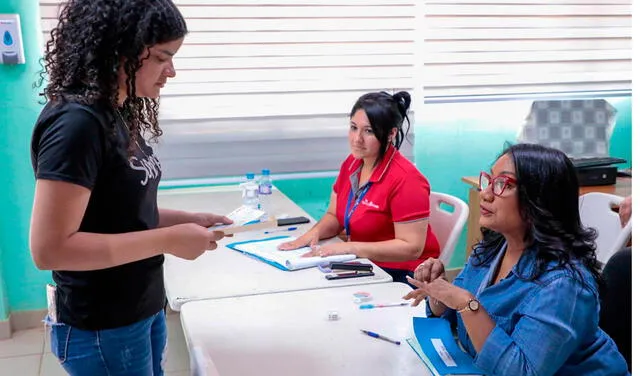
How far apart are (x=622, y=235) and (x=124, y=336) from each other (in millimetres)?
1846

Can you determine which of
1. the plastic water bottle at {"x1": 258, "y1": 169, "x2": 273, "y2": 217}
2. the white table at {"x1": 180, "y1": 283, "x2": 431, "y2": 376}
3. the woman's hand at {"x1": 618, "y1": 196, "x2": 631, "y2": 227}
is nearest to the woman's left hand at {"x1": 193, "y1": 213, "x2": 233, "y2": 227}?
the white table at {"x1": 180, "y1": 283, "x2": 431, "y2": 376}

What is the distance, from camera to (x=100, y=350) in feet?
4.16

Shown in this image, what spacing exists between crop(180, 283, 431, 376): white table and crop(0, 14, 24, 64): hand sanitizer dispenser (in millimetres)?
1915

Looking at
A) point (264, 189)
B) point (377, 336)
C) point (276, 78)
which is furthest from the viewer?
point (276, 78)

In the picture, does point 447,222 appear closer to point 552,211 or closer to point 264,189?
point 264,189

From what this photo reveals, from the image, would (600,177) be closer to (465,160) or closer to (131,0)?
(465,160)

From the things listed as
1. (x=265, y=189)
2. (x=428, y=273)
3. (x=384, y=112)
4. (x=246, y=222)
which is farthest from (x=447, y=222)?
(x=246, y=222)

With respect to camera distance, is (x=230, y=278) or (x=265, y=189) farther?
(x=265, y=189)

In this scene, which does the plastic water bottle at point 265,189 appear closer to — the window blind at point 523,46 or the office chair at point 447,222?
the office chair at point 447,222

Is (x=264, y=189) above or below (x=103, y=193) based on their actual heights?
below

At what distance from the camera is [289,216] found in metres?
2.79

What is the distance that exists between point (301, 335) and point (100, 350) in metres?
0.50

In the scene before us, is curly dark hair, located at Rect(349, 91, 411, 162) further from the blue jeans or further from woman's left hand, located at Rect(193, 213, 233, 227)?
the blue jeans

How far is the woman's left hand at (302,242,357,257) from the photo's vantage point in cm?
215
